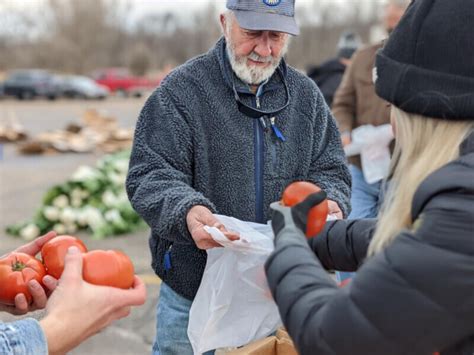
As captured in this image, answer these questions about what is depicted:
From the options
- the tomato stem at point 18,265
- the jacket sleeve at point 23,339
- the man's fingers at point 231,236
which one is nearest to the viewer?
the jacket sleeve at point 23,339

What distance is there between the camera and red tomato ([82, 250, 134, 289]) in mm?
1795

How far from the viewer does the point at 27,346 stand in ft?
5.22

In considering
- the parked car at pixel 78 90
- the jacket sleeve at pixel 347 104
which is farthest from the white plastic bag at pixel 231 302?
the parked car at pixel 78 90

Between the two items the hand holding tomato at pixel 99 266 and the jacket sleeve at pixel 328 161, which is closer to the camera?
the hand holding tomato at pixel 99 266

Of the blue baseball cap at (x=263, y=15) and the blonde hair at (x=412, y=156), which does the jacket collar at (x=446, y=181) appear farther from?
the blue baseball cap at (x=263, y=15)

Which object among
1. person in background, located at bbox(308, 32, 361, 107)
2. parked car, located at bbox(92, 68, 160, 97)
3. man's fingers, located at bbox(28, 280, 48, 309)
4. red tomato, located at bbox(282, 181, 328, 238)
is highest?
red tomato, located at bbox(282, 181, 328, 238)

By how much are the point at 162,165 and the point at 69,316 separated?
94 cm

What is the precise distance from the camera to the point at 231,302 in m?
2.35

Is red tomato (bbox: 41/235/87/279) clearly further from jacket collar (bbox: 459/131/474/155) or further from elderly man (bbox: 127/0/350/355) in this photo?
jacket collar (bbox: 459/131/474/155)

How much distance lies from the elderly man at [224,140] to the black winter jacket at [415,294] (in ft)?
3.51

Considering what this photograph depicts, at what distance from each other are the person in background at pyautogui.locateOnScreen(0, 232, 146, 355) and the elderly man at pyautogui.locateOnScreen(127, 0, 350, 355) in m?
0.70

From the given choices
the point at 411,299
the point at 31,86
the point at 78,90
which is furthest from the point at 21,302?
the point at 78,90

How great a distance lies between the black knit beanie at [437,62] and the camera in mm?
1436

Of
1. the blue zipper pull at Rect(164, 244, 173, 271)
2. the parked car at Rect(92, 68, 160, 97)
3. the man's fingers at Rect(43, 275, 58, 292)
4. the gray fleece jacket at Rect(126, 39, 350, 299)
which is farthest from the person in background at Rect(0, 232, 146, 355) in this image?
the parked car at Rect(92, 68, 160, 97)
